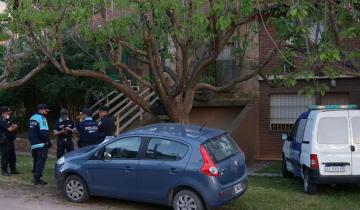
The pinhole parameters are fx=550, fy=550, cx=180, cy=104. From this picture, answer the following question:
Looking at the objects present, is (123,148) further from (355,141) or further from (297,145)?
(355,141)

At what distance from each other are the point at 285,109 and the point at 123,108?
5374 mm

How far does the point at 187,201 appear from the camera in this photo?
8.92 m

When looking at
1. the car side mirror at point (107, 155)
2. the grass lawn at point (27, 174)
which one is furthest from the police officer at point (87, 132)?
the car side mirror at point (107, 155)

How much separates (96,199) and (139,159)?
159cm

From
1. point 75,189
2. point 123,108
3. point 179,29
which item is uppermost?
point 179,29

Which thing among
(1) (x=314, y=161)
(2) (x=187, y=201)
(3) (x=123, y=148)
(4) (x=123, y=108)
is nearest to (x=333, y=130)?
(1) (x=314, y=161)

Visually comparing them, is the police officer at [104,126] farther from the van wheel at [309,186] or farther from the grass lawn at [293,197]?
the van wheel at [309,186]

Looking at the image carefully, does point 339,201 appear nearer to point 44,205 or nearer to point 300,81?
point 44,205

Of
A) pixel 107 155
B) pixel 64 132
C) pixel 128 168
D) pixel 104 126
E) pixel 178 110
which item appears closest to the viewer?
pixel 128 168

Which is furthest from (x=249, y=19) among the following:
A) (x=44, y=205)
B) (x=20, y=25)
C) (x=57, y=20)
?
(x=44, y=205)

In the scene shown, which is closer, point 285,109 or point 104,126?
point 104,126

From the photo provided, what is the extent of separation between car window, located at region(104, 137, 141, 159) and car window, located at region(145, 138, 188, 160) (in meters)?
0.28

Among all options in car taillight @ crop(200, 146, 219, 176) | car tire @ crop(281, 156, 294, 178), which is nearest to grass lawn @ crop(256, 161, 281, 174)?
car tire @ crop(281, 156, 294, 178)

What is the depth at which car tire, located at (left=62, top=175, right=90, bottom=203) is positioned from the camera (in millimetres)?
10133
